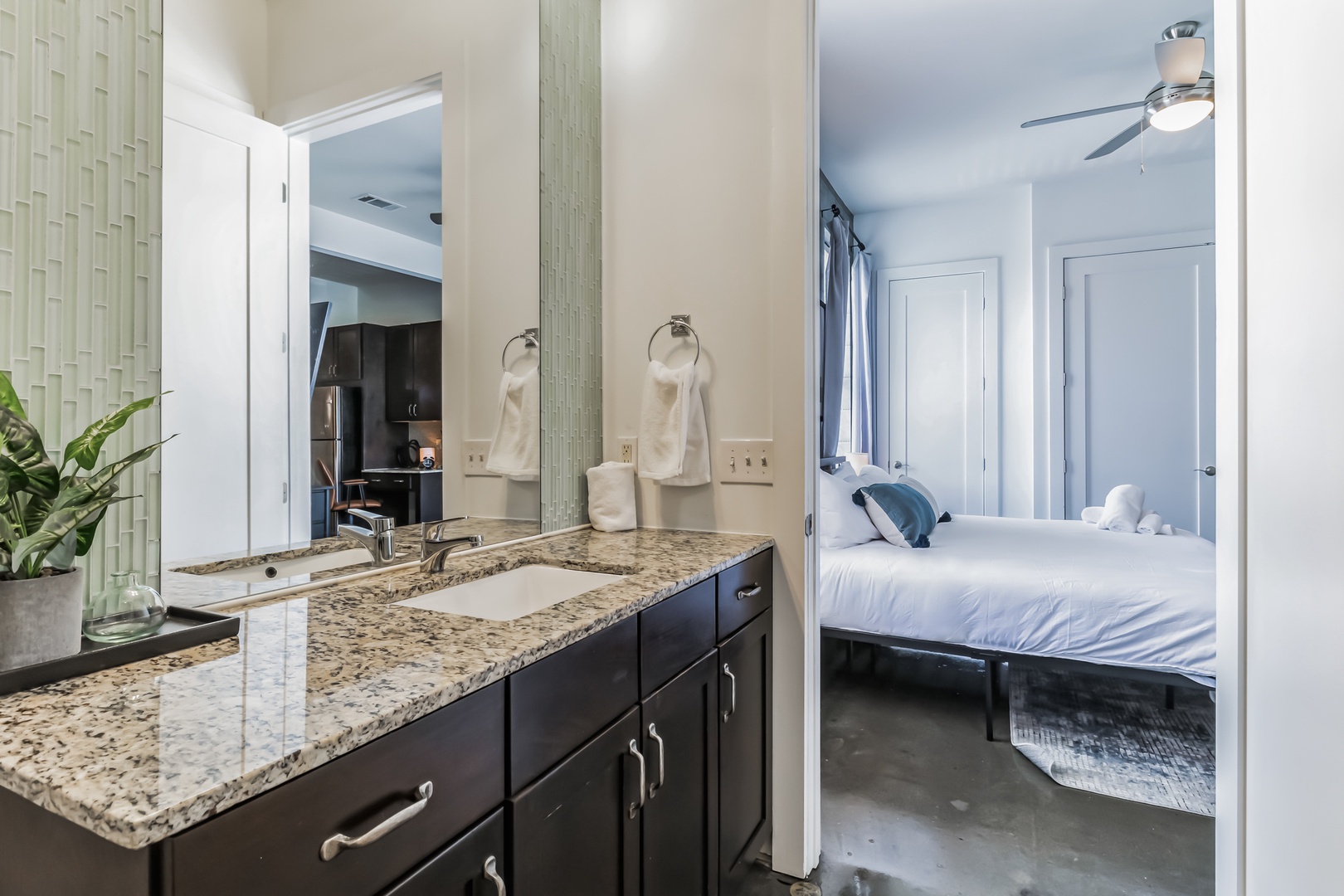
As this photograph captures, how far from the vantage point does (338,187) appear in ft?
4.19

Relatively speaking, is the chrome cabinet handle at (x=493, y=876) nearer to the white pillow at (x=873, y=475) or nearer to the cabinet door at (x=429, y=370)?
the cabinet door at (x=429, y=370)

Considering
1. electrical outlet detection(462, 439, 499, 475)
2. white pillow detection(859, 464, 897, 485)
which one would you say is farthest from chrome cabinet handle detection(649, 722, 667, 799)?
white pillow detection(859, 464, 897, 485)

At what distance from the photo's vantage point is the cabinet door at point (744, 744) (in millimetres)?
1507

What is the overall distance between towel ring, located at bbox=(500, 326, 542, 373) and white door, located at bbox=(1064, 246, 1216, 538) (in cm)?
421

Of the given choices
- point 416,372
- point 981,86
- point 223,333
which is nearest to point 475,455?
point 416,372

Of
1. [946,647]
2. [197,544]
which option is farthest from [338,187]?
[946,647]

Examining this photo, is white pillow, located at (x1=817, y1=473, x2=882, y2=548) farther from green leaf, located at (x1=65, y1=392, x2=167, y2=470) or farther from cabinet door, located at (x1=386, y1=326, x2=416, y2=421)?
green leaf, located at (x1=65, y1=392, x2=167, y2=470)

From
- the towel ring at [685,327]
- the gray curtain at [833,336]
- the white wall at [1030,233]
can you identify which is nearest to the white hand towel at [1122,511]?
the white wall at [1030,233]

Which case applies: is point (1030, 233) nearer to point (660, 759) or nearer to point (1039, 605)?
point (1039, 605)

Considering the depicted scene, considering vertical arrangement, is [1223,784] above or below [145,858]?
below

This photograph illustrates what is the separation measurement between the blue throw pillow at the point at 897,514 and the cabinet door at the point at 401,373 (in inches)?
88.3

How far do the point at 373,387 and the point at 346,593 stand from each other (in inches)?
16.0

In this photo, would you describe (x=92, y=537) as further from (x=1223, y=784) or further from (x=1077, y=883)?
(x=1077, y=883)

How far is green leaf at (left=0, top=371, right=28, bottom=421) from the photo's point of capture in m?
0.74
